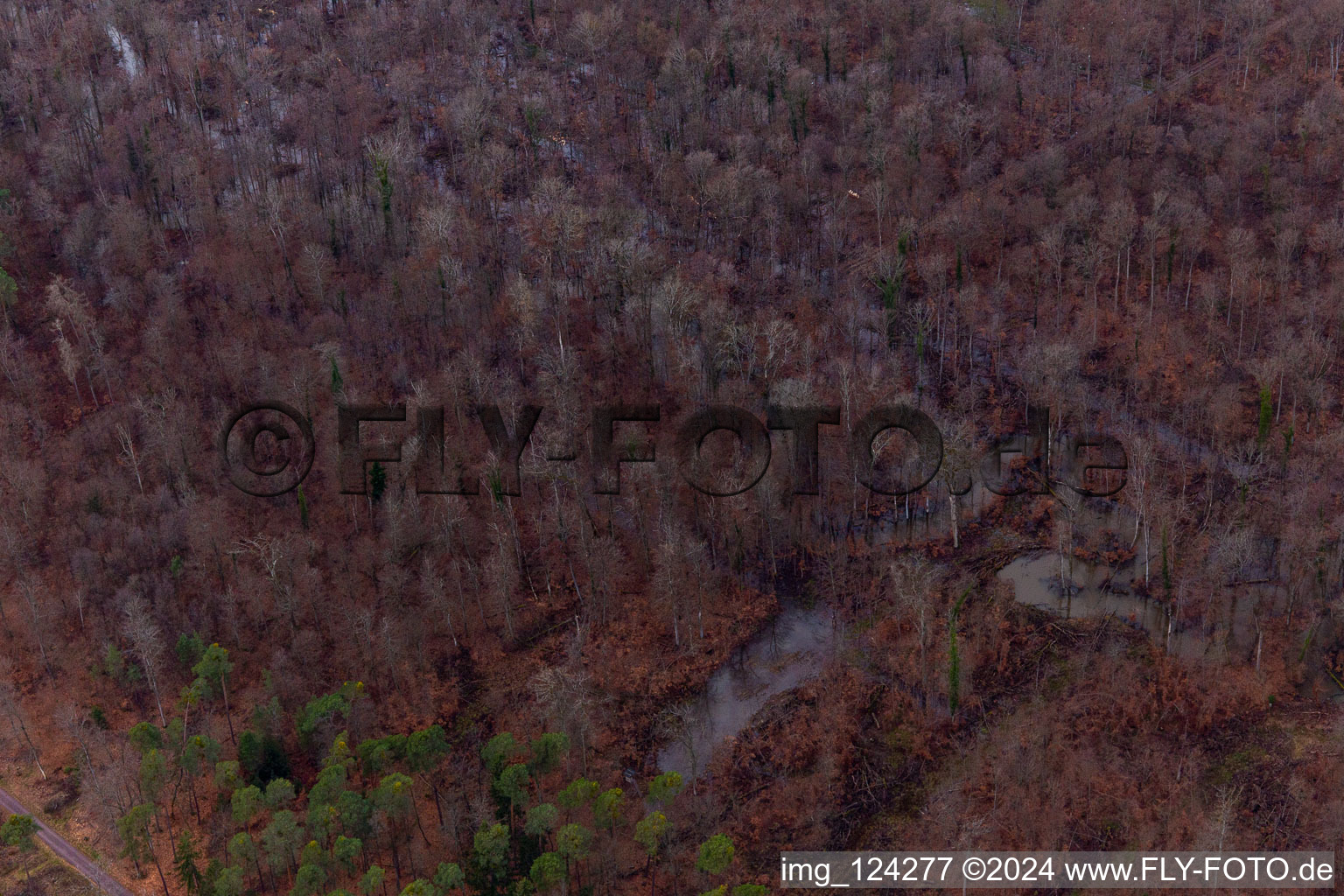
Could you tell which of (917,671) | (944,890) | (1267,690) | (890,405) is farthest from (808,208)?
(944,890)
